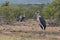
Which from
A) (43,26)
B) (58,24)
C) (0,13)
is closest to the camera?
(43,26)

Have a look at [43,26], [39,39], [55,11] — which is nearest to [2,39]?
[39,39]

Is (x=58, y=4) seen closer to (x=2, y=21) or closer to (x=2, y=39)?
(x=2, y=21)

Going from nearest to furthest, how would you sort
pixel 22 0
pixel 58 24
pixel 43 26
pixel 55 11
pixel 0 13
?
1. pixel 43 26
2. pixel 58 24
3. pixel 0 13
4. pixel 55 11
5. pixel 22 0

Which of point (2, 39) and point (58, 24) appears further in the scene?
point (58, 24)

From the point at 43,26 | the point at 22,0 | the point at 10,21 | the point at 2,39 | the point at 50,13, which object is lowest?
the point at 22,0

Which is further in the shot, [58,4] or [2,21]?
[58,4]

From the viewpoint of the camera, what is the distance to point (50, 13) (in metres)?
33.7

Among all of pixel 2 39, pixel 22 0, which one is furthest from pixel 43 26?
pixel 22 0

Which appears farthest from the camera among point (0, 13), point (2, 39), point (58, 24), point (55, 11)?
point (55, 11)

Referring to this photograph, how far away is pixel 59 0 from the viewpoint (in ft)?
93.9

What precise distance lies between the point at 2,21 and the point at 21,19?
5.09 meters

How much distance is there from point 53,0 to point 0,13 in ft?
19.5

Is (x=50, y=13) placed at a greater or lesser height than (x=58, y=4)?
lesser

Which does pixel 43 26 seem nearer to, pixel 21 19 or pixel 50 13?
pixel 21 19
